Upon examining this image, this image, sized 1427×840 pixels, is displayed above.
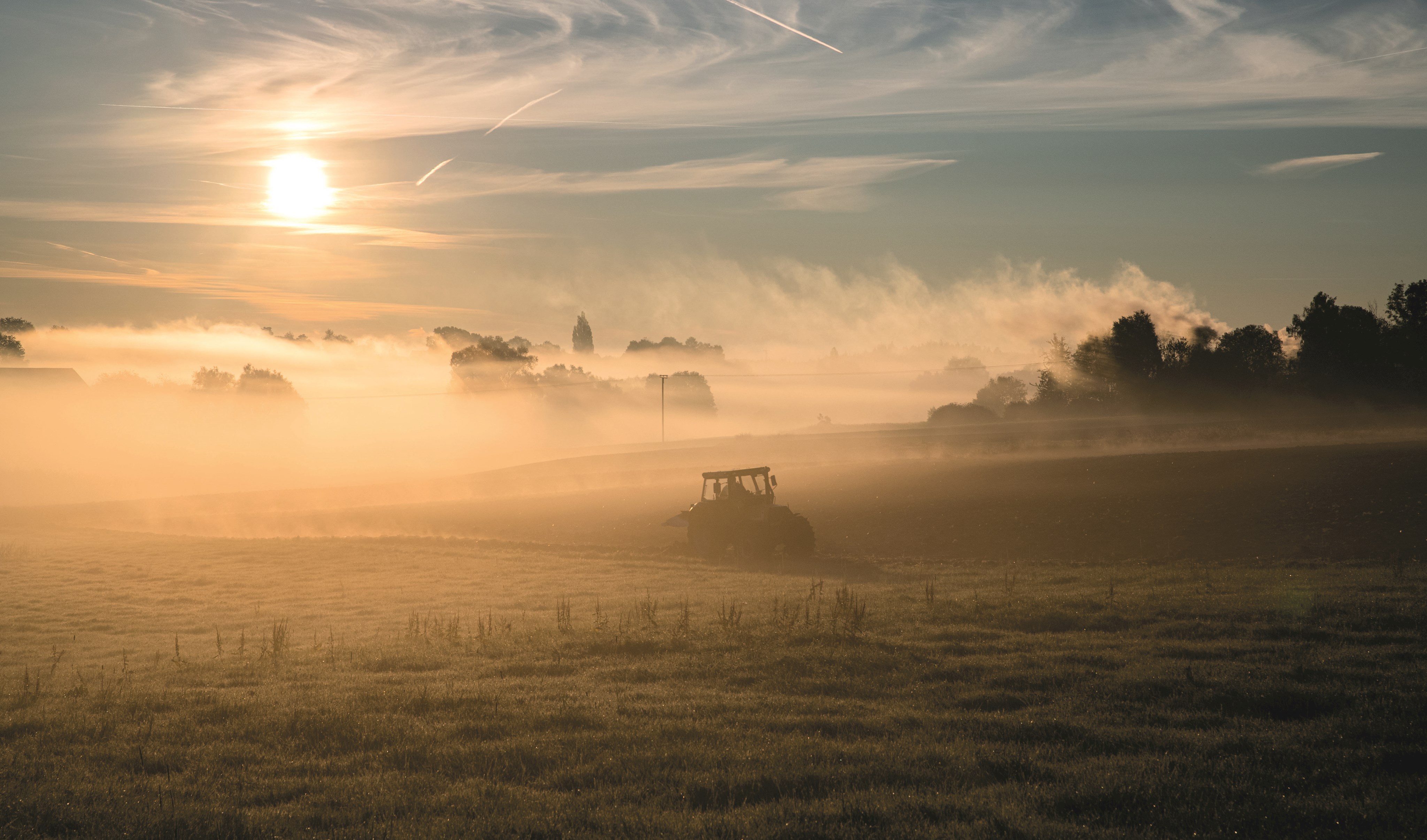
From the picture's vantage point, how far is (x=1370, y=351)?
74.4 m

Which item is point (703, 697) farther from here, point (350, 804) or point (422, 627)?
point (422, 627)

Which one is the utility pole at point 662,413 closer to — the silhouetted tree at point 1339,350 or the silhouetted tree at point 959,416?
the silhouetted tree at point 959,416

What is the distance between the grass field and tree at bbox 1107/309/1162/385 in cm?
6679

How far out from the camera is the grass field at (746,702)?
737 centimetres

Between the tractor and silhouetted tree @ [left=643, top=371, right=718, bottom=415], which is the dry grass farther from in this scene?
silhouetted tree @ [left=643, top=371, right=718, bottom=415]

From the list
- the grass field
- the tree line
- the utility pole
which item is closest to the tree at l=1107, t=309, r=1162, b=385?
the tree line

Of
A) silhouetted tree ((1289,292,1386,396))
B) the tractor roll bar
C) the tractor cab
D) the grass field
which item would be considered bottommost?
the grass field

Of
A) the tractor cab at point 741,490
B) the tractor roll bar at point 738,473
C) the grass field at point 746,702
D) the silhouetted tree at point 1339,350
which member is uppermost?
the silhouetted tree at point 1339,350

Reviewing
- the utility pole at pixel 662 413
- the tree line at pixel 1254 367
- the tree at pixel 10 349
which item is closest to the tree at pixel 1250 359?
the tree line at pixel 1254 367

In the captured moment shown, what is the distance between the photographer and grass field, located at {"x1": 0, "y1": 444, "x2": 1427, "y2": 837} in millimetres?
7371

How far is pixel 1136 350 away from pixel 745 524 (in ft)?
240

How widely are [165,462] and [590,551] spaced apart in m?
76.0

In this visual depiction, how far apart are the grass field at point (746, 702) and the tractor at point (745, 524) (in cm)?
315

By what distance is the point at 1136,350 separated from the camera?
88.9 m
